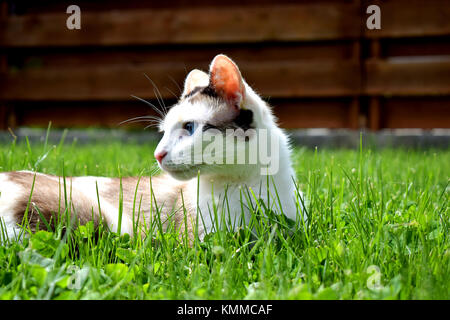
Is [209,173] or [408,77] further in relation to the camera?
[408,77]

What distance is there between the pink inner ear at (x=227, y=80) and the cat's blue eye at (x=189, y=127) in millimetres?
144

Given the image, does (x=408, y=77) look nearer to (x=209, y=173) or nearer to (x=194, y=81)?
(x=194, y=81)

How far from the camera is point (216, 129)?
1.58 metres

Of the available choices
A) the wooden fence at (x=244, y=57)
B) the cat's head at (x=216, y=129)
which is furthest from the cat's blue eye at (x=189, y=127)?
the wooden fence at (x=244, y=57)

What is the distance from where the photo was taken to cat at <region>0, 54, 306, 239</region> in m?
1.51

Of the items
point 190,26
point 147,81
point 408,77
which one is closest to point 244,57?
point 190,26

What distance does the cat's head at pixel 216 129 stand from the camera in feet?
5.12

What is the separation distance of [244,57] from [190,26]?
0.69 meters

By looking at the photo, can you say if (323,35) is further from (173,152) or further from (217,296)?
(217,296)

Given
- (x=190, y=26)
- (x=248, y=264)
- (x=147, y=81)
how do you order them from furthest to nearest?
(x=147, y=81) → (x=190, y=26) → (x=248, y=264)

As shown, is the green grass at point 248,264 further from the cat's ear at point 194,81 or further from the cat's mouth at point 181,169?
the cat's ear at point 194,81

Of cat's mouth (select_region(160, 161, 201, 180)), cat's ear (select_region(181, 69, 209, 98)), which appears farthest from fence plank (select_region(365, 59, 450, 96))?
cat's mouth (select_region(160, 161, 201, 180))
